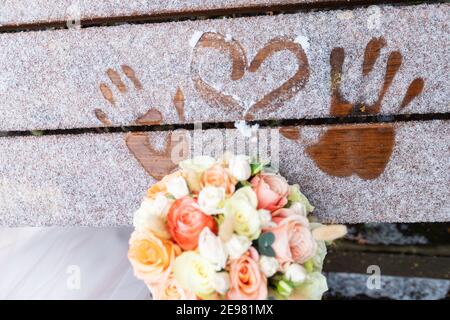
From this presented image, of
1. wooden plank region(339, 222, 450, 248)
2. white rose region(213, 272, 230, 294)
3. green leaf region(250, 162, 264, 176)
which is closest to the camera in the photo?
white rose region(213, 272, 230, 294)

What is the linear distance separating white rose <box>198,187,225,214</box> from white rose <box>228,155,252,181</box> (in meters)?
0.05

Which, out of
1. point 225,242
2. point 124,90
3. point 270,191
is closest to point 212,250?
point 225,242

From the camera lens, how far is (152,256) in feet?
2.19

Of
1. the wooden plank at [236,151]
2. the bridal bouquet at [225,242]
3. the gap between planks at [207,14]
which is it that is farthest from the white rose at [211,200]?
the gap between planks at [207,14]

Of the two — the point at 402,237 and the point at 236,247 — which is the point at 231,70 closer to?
the point at 236,247

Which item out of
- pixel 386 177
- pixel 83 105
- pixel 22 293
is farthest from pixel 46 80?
pixel 386 177

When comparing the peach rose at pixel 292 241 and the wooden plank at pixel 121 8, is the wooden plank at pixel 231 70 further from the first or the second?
the peach rose at pixel 292 241

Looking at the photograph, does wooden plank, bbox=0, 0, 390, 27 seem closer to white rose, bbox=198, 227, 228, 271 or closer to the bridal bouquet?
the bridal bouquet

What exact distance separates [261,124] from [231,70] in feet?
0.37

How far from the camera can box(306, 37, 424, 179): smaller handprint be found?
85 cm

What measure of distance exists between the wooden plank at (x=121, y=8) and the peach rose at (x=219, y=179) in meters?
0.33

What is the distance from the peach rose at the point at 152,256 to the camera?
662 mm

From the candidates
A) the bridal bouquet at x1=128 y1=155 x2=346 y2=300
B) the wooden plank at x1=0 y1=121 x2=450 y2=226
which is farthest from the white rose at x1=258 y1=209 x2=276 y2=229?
the wooden plank at x1=0 y1=121 x2=450 y2=226

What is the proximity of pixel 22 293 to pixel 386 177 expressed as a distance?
2.35 ft
